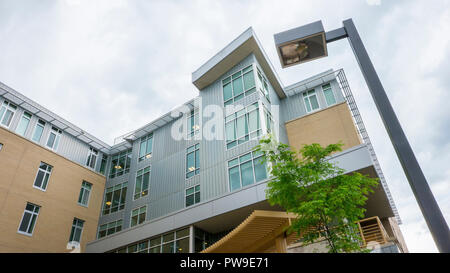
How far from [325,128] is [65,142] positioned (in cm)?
2348

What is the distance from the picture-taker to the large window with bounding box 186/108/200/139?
2625 cm

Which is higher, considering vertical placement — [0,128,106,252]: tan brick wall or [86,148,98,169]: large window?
[86,148,98,169]: large window

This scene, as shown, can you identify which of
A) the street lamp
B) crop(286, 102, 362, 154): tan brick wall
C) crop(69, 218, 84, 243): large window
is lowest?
the street lamp

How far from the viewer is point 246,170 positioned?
66.5 feet

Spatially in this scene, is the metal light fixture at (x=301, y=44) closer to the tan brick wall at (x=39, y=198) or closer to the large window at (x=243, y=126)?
the large window at (x=243, y=126)

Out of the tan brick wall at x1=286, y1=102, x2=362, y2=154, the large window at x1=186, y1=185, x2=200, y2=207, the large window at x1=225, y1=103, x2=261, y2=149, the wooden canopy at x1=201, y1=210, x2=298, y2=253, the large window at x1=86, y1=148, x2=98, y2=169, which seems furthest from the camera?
the large window at x1=86, y1=148, x2=98, y2=169

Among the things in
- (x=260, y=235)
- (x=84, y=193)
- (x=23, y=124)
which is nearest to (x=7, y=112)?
(x=23, y=124)

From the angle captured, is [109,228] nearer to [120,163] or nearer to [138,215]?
[138,215]

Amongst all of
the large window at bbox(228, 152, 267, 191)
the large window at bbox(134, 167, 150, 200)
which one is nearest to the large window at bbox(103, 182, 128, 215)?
the large window at bbox(134, 167, 150, 200)

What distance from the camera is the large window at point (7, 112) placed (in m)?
25.2

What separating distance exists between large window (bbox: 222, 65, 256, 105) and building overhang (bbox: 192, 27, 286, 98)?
1.20 metres

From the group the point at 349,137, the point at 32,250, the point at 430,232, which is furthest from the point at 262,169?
the point at 32,250

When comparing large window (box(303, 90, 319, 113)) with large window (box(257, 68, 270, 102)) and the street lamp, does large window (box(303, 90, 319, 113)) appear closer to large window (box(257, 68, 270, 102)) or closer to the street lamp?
large window (box(257, 68, 270, 102))

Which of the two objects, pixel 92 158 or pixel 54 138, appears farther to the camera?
pixel 92 158
